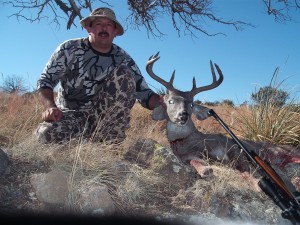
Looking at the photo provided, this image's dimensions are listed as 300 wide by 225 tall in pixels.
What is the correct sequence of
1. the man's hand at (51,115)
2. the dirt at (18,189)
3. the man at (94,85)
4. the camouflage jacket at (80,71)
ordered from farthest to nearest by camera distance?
the camouflage jacket at (80,71), the man at (94,85), the man's hand at (51,115), the dirt at (18,189)

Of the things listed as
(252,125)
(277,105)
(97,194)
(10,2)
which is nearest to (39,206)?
(97,194)

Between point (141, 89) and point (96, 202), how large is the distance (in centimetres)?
236

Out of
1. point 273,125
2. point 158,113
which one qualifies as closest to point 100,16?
point 158,113

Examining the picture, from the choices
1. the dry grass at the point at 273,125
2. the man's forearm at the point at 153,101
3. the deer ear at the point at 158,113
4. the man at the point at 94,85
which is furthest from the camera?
the dry grass at the point at 273,125

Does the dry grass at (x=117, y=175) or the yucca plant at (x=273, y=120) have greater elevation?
the yucca plant at (x=273, y=120)

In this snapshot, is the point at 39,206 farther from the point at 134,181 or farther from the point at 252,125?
the point at 252,125

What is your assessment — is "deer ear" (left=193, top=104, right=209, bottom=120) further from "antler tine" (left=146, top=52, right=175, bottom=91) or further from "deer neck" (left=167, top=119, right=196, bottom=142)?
"antler tine" (left=146, top=52, right=175, bottom=91)

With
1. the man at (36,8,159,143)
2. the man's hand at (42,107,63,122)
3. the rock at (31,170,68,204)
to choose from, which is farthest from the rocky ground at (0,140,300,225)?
the man at (36,8,159,143)

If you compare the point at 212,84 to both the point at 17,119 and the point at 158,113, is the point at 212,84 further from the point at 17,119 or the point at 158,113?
the point at 17,119

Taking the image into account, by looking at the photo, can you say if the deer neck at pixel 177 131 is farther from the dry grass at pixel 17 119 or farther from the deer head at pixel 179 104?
the dry grass at pixel 17 119

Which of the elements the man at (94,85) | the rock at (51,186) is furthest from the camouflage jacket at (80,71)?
the rock at (51,186)

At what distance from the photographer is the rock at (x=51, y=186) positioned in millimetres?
3082

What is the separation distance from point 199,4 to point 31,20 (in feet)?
12.7

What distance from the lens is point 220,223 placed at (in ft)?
10.5
